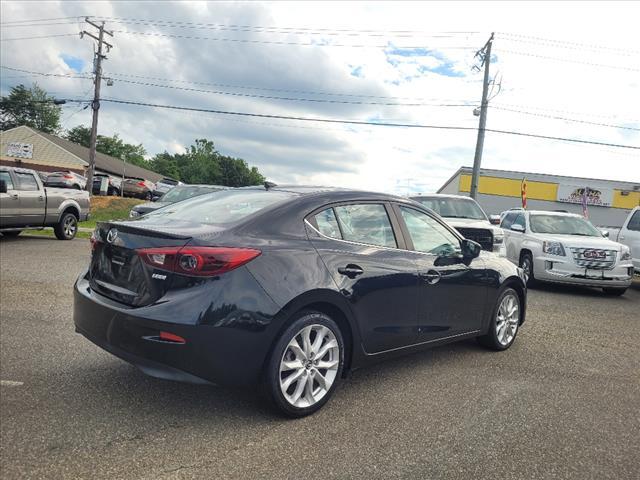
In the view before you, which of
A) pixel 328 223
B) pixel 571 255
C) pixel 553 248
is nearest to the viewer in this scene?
pixel 328 223

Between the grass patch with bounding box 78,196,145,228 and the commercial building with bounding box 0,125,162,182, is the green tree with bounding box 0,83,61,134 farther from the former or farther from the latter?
the grass patch with bounding box 78,196,145,228

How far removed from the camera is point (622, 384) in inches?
169

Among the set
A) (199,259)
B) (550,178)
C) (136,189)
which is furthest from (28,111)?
(199,259)

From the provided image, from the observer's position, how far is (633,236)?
10.9 metres

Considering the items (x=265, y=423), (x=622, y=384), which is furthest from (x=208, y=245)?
(x=622, y=384)

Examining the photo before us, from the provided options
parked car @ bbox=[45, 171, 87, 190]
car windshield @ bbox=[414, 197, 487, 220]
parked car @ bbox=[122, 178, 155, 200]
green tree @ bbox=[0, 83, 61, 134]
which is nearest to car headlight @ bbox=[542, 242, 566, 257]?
car windshield @ bbox=[414, 197, 487, 220]

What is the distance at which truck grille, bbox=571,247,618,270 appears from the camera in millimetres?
9297

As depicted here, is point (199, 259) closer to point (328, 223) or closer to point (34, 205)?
point (328, 223)

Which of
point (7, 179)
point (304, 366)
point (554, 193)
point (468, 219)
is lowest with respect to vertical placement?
point (304, 366)

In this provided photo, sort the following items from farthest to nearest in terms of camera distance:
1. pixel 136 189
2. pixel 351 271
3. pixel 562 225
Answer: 1. pixel 136 189
2. pixel 562 225
3. pixel 351 271

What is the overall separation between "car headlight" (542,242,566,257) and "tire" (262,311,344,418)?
753 cm

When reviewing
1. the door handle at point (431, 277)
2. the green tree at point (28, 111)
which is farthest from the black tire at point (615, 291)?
the green tree at point (28, 111)

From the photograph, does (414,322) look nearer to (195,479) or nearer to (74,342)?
(195,479)

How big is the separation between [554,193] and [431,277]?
43640 mm
